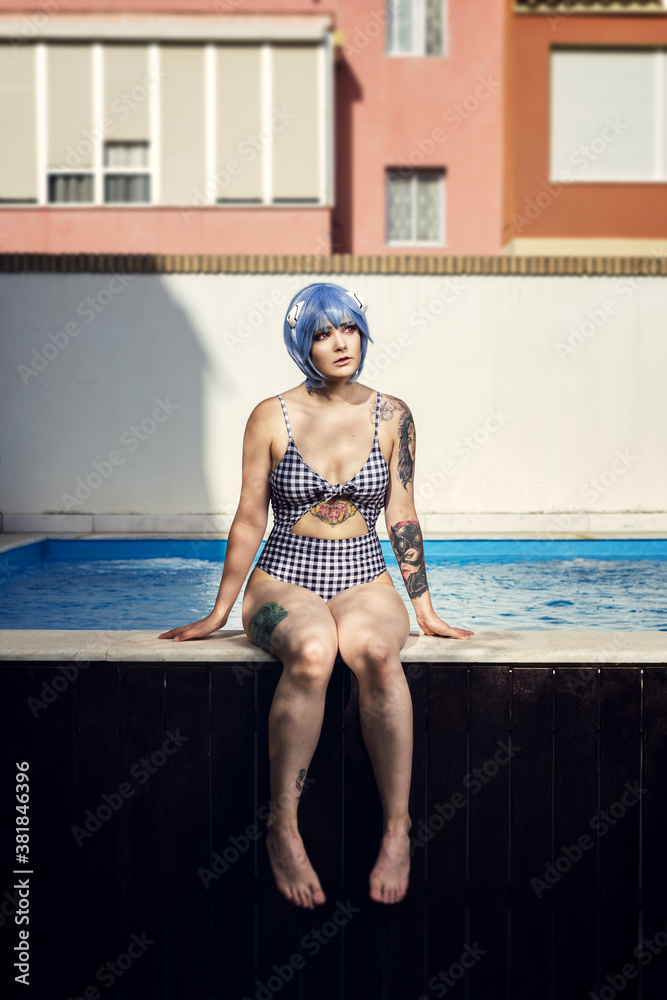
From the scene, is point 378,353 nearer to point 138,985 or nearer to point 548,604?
point 548,604

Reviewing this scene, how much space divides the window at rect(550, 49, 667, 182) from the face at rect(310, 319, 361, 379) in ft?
42.6

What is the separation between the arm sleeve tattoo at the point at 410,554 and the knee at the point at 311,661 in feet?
1.69

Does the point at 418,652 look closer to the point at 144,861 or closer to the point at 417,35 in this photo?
the point at 144,861

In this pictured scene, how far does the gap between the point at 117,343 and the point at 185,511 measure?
181 centimetres

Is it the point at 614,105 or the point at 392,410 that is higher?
the point at 614,105

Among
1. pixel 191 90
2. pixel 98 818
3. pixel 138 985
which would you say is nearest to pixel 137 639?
pixel 98 818

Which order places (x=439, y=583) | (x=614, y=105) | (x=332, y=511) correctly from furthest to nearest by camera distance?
(x=614, y=105)
(x=439, y=583)
(x=332, y=511)

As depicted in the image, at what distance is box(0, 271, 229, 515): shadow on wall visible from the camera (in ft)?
29.5

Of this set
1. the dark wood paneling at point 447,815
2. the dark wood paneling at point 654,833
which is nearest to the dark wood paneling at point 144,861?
the dark wood paneling at point 447,815

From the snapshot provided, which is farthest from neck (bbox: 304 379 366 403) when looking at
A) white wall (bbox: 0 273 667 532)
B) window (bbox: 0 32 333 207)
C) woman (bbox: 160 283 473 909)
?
window (bbox: 0 32 333 207)

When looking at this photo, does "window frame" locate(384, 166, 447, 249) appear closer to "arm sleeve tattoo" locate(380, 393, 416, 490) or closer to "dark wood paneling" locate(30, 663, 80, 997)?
"arm sleeve tattoo" locate(380, 393, 416, 490)

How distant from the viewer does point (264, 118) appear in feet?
43.5

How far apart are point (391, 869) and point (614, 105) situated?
14.3m

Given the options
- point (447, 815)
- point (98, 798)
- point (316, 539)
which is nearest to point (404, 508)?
point (316, 539)
